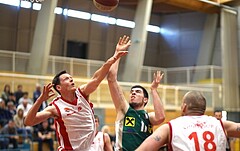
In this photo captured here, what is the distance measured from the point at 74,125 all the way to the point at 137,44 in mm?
14599

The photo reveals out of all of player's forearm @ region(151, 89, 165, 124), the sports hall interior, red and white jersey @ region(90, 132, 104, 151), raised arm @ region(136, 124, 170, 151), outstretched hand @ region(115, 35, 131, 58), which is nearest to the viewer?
raised arm @ region(136, 124, 170, 151)

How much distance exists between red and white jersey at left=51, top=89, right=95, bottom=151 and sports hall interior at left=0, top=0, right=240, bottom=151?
10.2m

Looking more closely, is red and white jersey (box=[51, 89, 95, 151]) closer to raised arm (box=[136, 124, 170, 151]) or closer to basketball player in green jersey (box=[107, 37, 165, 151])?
basketball player in green jersey (box=[107, 37, 165, 151])

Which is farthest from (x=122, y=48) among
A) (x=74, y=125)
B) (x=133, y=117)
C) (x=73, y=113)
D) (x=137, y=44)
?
(x=137, y=44)

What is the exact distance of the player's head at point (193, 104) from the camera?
3.33 metres

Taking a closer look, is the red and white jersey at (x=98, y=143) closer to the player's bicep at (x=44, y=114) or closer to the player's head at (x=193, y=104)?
the player's bicep at (x=44, y=114)

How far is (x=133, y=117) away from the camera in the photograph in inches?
195

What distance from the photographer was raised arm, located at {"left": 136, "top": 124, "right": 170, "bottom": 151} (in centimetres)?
318

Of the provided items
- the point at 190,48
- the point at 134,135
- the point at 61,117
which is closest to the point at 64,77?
the point at 61,117

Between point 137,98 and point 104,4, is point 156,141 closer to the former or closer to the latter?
point 137,98

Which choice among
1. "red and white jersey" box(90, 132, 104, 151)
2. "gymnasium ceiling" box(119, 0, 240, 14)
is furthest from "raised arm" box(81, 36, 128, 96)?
"gymnasium ceiling" box(119, 0, 240, 14)

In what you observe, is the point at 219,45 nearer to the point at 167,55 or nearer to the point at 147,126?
the point at 167,55

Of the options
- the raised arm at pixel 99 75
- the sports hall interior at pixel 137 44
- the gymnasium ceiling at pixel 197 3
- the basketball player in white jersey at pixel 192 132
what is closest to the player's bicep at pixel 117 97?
the raised arm at pixel 99 75

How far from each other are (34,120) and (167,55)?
22.3m
